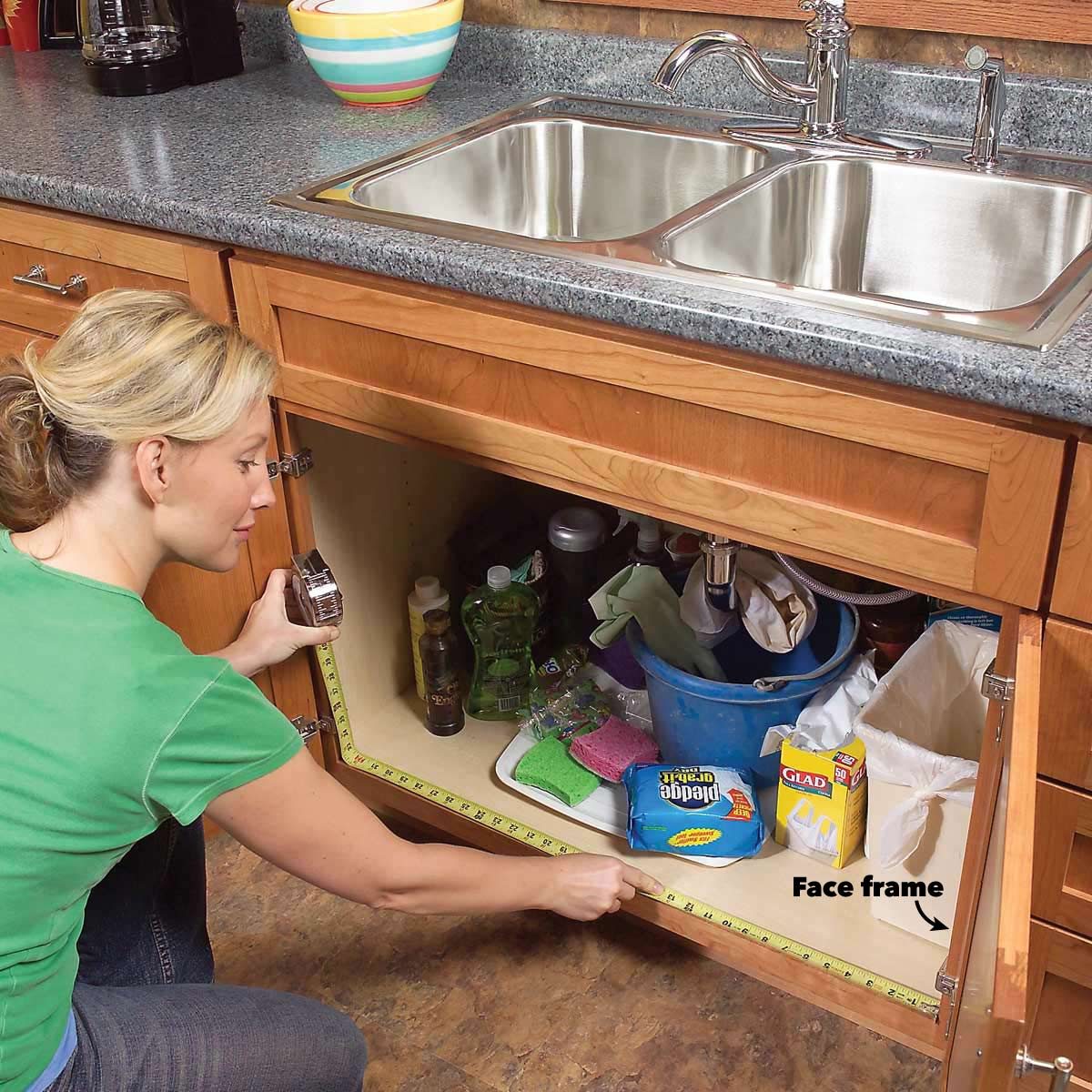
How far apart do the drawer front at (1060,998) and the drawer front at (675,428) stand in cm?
36

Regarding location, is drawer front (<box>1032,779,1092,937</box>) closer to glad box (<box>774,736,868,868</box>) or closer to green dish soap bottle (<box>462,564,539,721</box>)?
glad box (<box>774,736,868,868</box>)

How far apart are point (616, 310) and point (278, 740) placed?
467 mm

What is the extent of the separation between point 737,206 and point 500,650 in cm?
72

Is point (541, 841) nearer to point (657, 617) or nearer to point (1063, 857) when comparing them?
point (657, 617)

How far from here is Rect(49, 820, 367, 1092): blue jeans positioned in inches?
41.6

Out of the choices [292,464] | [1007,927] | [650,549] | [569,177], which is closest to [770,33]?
[569,177]

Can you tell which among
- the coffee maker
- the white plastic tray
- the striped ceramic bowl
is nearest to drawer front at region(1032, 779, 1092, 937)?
the white plastic tray

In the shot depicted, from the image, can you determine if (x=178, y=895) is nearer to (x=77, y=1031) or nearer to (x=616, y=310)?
(x=77, y=1031)

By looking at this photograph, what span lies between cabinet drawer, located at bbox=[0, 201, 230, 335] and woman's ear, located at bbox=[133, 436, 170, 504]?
0.41 meters

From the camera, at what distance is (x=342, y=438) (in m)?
1.56

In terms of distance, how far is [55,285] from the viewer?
4.97 ft

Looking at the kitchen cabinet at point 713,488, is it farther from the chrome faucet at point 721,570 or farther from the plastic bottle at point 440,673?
the chrome faucet at point 721,570

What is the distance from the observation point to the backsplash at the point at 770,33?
4.71 ft

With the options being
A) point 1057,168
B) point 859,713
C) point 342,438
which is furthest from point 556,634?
point 1057,168
